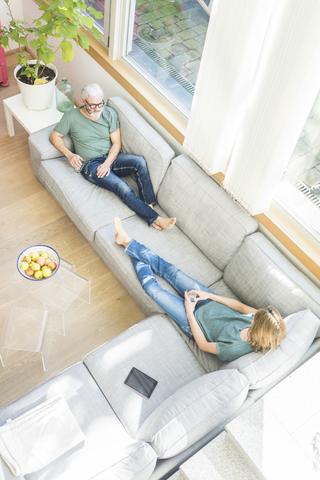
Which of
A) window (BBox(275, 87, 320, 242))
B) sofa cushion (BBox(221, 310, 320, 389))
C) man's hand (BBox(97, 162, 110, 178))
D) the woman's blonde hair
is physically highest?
window (BBox(275, 87, 320, 242))

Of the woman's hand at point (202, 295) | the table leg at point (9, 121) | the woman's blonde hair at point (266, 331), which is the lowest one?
the table leg at point (9, 121)

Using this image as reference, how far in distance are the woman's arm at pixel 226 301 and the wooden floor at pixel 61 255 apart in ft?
1.59

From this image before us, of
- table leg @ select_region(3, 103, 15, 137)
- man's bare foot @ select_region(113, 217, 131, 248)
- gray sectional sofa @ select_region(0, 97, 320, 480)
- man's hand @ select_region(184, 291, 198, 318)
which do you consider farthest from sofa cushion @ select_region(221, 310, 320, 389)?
table leg @ select_region(3, 103, 15, 137)

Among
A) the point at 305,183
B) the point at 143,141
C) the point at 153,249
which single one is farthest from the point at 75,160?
the point at 305,183

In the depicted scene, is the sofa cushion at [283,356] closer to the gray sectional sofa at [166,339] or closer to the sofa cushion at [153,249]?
the gray sectional sofa at [166,339]

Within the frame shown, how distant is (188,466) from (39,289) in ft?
4.51

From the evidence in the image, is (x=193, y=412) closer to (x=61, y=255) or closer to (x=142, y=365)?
(x=142, y=365)

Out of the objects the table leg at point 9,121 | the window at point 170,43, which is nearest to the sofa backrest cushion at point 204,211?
the window at point 170,43

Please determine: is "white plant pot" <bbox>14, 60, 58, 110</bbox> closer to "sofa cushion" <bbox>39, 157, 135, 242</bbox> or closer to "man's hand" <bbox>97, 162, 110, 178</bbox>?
"sofa cushion" <bbox>39, 157, 135, 242</bbox>

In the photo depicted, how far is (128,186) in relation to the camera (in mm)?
2947

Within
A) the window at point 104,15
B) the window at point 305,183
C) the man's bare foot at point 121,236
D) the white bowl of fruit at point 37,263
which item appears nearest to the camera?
the window at point 305,183

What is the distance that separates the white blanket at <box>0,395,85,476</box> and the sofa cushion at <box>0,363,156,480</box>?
0.06m

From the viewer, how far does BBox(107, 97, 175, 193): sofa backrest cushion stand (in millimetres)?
2859

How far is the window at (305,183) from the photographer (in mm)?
2264
